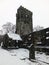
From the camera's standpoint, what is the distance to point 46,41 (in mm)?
8203

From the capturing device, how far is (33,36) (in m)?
9.91

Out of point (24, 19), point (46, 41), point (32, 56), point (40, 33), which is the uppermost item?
point (24, 19)

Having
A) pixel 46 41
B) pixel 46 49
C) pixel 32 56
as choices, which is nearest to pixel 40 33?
pixel 46 41

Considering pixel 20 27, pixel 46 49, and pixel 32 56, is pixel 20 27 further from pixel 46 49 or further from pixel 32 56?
pixel 32 56

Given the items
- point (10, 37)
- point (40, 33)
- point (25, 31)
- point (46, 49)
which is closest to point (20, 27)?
point (25, 31)

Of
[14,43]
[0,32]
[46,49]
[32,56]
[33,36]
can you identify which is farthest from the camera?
[0,32]

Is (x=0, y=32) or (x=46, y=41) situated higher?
(x=0, y=32)

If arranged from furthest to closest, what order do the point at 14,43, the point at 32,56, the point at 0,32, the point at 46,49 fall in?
the point at 0,32
the point at 14,43
the point at 46,49
the point at 32,56

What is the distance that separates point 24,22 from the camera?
714 inches

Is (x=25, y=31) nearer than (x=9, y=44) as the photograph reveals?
No

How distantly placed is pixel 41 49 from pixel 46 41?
69cm

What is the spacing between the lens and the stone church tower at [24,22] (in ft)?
58.3

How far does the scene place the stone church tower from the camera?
1777 centimetres

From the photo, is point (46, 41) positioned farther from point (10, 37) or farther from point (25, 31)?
point (25, 31)
